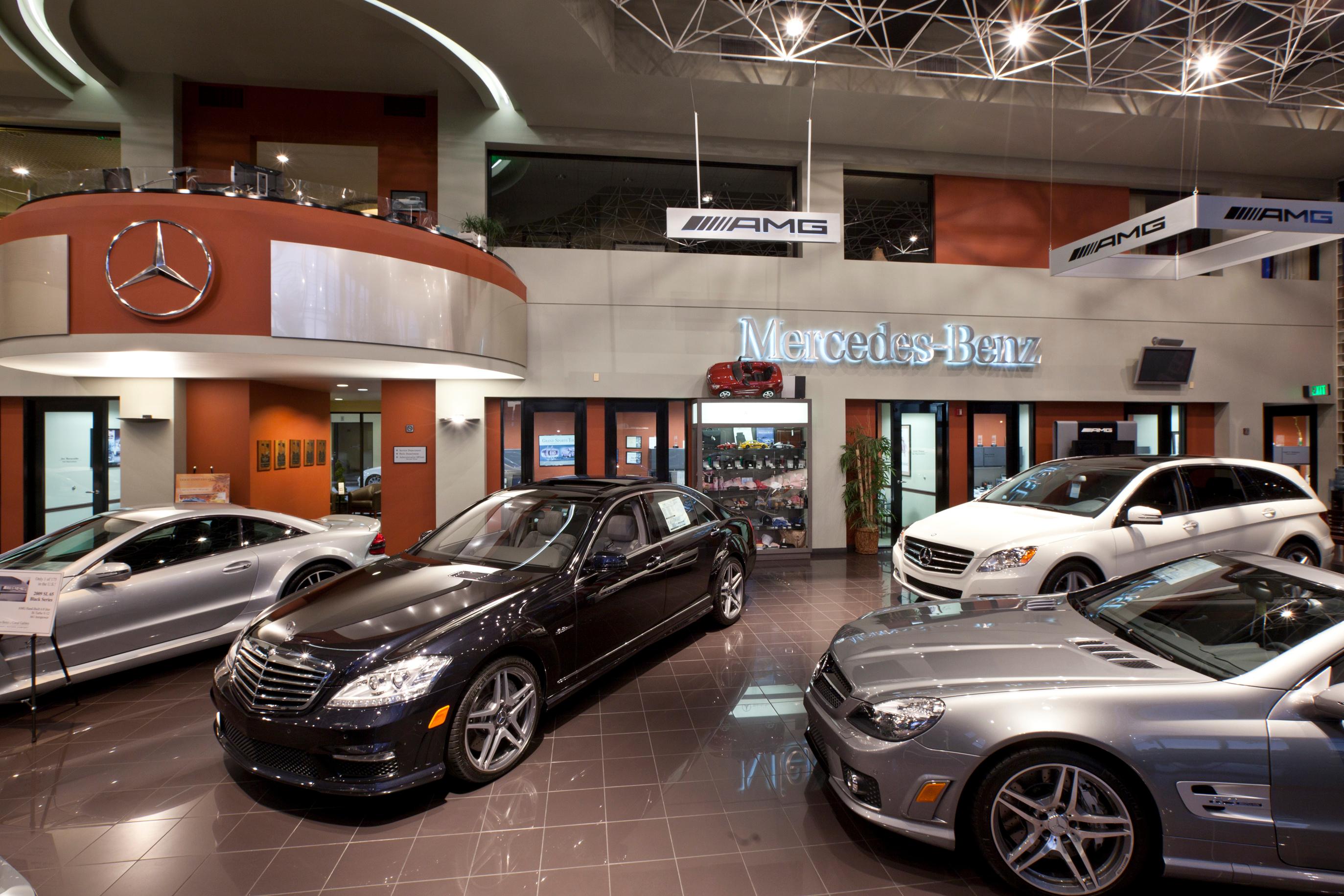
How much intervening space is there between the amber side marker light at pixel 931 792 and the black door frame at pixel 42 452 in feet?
35.6

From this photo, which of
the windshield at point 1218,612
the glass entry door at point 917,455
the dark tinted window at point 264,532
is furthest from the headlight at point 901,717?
the glass entry door at point 917,455

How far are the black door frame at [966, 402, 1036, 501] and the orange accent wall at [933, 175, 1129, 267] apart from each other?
2423 mm

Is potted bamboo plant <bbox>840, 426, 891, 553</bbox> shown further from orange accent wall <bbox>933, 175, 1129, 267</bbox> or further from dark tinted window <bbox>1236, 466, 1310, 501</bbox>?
dark tinted window <bbox>1236, 466, 1310, 501</bbox>

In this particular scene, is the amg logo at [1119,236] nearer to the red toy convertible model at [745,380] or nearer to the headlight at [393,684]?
the red toy convertible model at [745,380]

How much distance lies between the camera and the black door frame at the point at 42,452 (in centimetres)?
778

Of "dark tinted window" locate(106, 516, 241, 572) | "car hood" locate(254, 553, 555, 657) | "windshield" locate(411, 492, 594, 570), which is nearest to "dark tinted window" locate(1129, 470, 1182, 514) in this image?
"windshield" locate(411, 492, 594, 570)

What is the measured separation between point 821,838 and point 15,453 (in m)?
11.3

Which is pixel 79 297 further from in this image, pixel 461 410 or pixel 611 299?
pixel 611 299

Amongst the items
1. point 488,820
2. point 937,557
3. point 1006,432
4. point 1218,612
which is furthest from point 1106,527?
point 1006,432

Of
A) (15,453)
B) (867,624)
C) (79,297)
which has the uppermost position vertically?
(79,297)

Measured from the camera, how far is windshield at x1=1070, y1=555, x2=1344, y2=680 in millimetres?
2186

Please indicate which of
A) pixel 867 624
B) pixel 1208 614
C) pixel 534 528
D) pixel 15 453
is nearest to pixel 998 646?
pixel 867 624

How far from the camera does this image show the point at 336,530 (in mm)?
5121

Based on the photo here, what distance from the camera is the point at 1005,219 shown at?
9.59 meters
